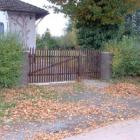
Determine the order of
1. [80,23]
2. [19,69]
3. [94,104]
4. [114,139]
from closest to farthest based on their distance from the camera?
[114,139] < [94,104] < [19,69] < [80,23]

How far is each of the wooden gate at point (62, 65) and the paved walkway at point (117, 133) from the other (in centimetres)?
712

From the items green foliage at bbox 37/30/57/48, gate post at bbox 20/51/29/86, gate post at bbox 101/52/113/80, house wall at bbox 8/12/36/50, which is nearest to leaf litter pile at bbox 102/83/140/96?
gate post at bbox 101/52/113/80

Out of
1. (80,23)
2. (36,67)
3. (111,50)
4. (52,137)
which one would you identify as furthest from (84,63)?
(52,137)

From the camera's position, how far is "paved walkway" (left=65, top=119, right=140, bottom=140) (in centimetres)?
862

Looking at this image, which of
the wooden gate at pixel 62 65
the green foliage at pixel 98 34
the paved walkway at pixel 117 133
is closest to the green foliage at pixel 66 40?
the green foliage at pixel 98 34

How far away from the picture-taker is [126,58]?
18875 mm

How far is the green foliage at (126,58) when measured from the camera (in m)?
18.8

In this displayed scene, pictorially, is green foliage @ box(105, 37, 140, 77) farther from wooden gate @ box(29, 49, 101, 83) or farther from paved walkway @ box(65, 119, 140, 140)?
paved walkway @ box(65, 119, 140, 140)

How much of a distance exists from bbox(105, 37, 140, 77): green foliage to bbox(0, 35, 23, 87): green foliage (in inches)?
214

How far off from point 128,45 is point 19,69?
6.14 m

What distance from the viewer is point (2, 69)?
13.9 meters

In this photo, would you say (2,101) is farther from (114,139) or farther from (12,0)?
(12,0)

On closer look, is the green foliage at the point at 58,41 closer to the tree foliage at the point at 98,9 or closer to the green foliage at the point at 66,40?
the green foliage at the point at 66,40

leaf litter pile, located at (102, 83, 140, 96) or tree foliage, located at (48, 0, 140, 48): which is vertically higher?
tree foliage, located at (48, 0, 140, 48)
